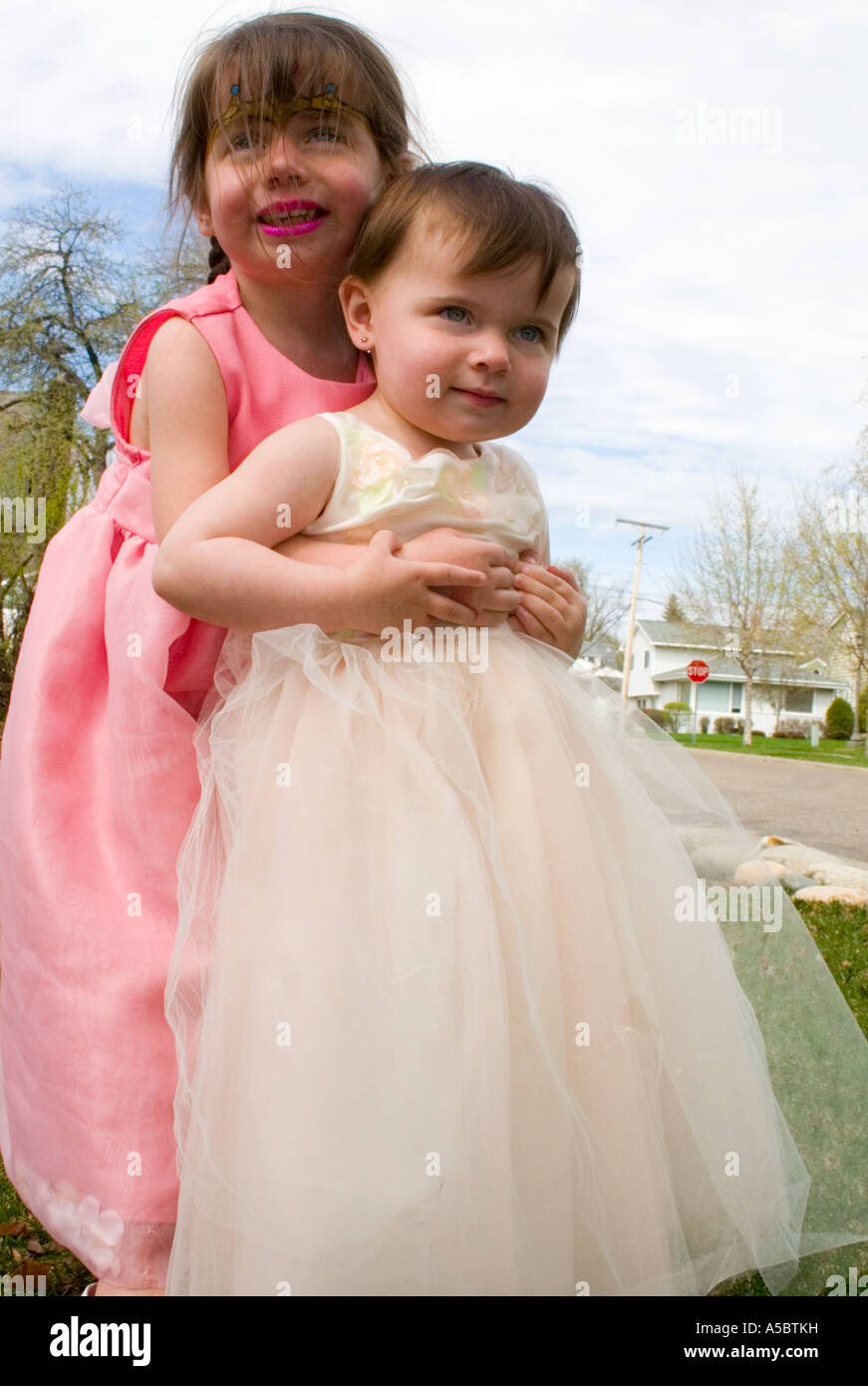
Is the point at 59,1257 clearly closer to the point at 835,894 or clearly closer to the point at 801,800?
the point at 835,894

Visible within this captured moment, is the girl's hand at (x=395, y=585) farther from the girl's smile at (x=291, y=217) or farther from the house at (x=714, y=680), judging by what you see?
the house at (x=714, y=680)

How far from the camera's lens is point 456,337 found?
1.91m

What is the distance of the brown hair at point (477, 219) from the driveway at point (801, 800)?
4.52 m

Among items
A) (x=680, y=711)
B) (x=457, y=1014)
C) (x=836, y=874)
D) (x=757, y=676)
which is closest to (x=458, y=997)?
(x=457, y=1014)

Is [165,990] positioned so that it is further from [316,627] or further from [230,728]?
[316,627]

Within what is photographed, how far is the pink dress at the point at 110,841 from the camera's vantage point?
6.30 ft

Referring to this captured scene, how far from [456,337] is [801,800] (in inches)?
512

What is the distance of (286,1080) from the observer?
1598 mm

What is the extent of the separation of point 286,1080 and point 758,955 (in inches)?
40.8

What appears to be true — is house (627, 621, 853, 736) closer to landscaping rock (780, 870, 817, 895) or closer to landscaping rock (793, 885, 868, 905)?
landscaping rock (780, 870, 817, 895)

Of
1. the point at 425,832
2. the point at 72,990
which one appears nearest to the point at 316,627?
the point at 425,832

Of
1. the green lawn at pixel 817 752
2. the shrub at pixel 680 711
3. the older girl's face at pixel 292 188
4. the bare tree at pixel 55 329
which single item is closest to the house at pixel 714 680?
the shrub at pixel 680 711

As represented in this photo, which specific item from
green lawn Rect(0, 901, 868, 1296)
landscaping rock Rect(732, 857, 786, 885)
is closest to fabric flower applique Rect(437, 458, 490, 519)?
landscaping rock Rect(732, 857, 786, 885)

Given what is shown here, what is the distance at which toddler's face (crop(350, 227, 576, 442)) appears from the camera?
1902mm
